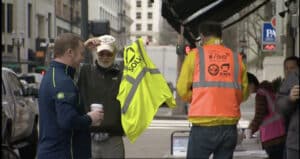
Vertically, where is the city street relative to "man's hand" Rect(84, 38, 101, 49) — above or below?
below

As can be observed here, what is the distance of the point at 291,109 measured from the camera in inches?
165

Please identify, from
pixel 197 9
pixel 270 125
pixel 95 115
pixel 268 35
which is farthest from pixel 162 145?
pixel 95 115

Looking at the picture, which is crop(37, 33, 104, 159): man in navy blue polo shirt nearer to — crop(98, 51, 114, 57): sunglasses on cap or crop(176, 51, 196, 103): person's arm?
crop(176, 51, 196, 103): person's arm

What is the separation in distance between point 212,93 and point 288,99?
1051mm

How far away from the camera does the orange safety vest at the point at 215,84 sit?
5.20 meters

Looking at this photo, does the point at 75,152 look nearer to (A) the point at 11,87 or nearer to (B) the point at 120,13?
(A) the point at 11,87

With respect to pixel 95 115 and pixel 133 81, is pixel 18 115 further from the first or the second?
pixel 95 115

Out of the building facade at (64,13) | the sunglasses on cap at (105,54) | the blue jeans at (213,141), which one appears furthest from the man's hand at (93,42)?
the building facade at (64,13)

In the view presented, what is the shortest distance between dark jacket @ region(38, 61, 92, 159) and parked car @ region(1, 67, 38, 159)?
229 inches

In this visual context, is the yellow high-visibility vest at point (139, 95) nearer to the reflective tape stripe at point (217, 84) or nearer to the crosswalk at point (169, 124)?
the reflective tape stripe at point (217, 84)

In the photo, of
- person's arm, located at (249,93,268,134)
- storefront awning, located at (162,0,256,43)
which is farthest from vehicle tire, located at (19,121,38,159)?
person's arm, located at (249,93,268,134)

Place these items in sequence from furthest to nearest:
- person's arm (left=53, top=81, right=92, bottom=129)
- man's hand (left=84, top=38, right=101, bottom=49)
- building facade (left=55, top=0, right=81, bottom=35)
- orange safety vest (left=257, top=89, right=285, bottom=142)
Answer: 1. building facade (left=55, top=0, right=81, bottom=35)
2. orange safety vest (left=257, top=89, right=285, bottom=142)
3. man's hand (left=84, top=38, right=101, bottom=49)
4. person's arm (left=53, top=81, right=92, bottom=129)

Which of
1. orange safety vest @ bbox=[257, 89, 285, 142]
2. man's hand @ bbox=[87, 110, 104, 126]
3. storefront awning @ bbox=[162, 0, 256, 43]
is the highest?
storefront awning @ bbox=[162, 0, 256, 43]

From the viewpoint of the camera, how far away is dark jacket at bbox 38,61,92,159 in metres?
4.49
